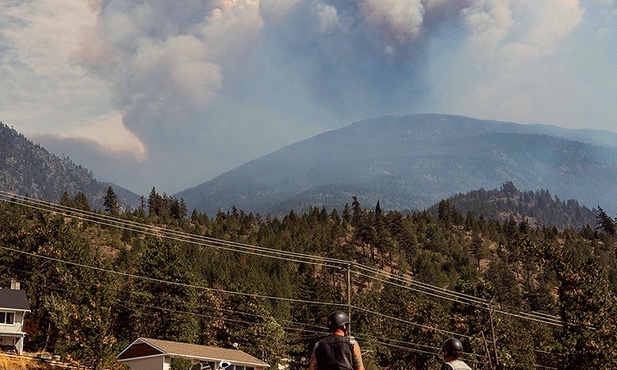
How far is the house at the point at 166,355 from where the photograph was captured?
83562 mm

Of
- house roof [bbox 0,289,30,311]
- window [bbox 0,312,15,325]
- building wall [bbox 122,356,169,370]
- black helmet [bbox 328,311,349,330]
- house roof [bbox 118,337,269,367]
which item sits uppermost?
house roof [bbox 0,289,30,311]

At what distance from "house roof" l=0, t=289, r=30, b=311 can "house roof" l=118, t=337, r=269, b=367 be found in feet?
48.6

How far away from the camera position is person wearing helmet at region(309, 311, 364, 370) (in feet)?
41.6

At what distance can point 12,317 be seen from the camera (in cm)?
9400

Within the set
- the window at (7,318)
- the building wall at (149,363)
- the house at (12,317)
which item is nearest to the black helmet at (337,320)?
the building wall at (149,363)

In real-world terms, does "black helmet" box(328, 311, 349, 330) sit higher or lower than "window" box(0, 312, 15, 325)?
lower

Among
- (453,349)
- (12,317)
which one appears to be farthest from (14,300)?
(453,349)

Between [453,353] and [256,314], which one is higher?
[256,314]

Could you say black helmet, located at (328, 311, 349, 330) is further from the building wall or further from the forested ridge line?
the building wall

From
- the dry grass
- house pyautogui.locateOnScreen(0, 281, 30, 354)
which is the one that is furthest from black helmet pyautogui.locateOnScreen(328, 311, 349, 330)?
house pyautogui.locateOnScreen(0, 281, 30, 354)

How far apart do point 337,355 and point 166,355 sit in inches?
2897

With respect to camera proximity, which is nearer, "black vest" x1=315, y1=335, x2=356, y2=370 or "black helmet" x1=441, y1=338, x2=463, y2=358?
"black vest" x1=315, y1=335, x2=356, y2=370

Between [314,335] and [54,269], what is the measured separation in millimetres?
34392

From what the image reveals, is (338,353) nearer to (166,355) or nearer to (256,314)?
(166,355)
